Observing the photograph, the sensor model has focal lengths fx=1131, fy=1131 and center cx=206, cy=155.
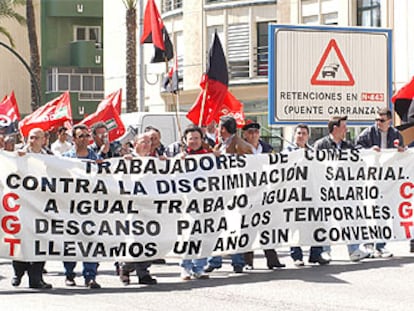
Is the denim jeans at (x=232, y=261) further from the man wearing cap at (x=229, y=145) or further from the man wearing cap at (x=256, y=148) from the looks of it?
the man wearing cap at (x=256, y=148)

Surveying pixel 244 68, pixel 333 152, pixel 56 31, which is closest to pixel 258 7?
pixel 244 68

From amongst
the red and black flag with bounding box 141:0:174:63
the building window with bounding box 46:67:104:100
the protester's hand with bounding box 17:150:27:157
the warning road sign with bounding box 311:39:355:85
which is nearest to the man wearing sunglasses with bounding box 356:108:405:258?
the red and black flag with bounding box 141:0:174:63

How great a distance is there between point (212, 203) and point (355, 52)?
26.0ft

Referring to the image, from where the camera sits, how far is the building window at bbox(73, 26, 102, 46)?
60.0 metres

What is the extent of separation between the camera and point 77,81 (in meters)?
60.0

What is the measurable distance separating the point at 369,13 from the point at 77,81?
26.6 m

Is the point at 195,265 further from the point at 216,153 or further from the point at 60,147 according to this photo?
the point at 60,147

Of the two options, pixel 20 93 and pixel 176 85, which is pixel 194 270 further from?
pixel 20 93

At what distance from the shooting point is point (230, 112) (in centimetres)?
2100

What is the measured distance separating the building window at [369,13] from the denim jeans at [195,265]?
24100 mm

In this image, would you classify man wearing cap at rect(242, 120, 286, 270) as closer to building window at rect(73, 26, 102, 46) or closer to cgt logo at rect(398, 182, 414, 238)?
cgt logo at rect(398, 182, 414, 238)

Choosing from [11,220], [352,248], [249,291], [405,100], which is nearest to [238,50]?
[405,100]

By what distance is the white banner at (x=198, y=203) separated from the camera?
1191 cm

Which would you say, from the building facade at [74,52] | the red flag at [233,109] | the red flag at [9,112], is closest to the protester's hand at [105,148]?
the red flag at [233,109]
